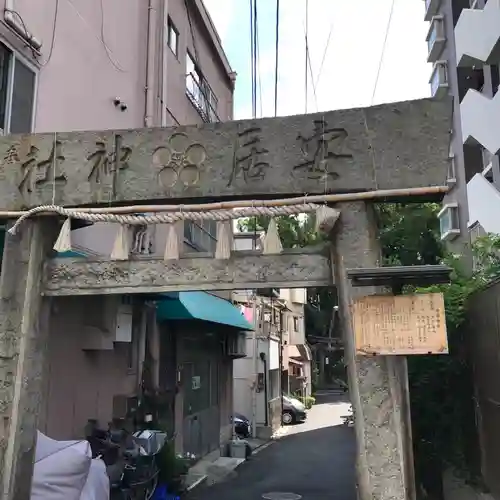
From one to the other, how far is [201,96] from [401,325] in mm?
13349

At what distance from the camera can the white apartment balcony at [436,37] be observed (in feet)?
65.1

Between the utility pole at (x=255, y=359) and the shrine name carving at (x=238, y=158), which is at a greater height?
the shrine name carving at (x=238, y=158)

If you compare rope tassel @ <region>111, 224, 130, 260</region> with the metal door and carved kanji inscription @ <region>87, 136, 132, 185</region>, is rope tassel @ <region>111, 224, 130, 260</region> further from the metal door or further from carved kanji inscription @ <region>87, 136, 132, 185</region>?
the metal door

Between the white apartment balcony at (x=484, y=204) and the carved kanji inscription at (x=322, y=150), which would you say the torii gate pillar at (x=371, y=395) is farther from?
the white apartment balcony at (x=484, y=204)

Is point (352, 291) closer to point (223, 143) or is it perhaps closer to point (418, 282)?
point (418, 282)

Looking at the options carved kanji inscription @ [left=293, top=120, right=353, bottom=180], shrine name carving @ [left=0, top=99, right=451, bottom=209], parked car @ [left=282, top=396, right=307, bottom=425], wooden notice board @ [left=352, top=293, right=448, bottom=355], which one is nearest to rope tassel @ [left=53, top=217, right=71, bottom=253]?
shrine name carving @ [left=0, top=99, right=451, bottom=209]

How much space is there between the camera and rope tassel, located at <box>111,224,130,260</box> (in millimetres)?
5660

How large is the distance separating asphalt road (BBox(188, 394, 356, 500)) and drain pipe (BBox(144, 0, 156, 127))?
8.19 m

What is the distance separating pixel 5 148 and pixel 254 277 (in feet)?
10.3

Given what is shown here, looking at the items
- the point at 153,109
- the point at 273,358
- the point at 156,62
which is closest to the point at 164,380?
the point at 153,109

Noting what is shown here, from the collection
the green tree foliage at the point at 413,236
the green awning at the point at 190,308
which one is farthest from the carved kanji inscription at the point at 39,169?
the green tree foliage at the point at 413,236

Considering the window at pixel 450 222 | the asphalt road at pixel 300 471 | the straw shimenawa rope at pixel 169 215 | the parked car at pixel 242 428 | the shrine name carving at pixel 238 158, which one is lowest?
the asphalt road at pixel 300 471

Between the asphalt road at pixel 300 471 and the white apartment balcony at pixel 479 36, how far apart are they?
11605 millimetres

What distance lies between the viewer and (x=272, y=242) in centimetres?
548
